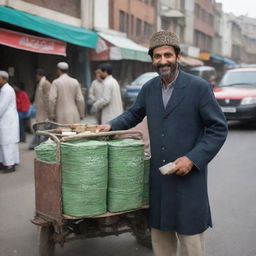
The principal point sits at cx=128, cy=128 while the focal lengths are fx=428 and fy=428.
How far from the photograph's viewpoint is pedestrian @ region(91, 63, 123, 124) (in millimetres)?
7223

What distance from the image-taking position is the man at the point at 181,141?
9.16 feet

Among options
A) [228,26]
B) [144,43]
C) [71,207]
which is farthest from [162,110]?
[228,26]

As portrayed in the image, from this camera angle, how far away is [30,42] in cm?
1224

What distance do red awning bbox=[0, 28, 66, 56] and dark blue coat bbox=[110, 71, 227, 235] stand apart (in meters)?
8.76

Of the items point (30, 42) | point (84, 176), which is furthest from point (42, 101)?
point (84, 176)

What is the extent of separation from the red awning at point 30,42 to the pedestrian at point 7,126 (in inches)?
158

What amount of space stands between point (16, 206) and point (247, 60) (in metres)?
86.9

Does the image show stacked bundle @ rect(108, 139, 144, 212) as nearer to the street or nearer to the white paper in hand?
the white paper in hand

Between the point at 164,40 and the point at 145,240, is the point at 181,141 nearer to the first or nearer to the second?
the point at 164,40

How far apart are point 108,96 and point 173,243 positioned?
4.35 m

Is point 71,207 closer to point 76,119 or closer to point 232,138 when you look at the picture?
point 76,119

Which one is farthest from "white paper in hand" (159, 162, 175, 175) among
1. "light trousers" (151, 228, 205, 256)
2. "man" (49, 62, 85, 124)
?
"man" (49, 62, 85, 124)

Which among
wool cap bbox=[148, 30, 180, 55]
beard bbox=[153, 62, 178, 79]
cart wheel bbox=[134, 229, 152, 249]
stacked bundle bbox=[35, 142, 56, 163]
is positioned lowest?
cart wheel bbox=[134, 229, 152, 249]

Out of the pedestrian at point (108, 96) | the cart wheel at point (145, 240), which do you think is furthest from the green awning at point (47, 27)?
the cart wheel at point (145, 240)
